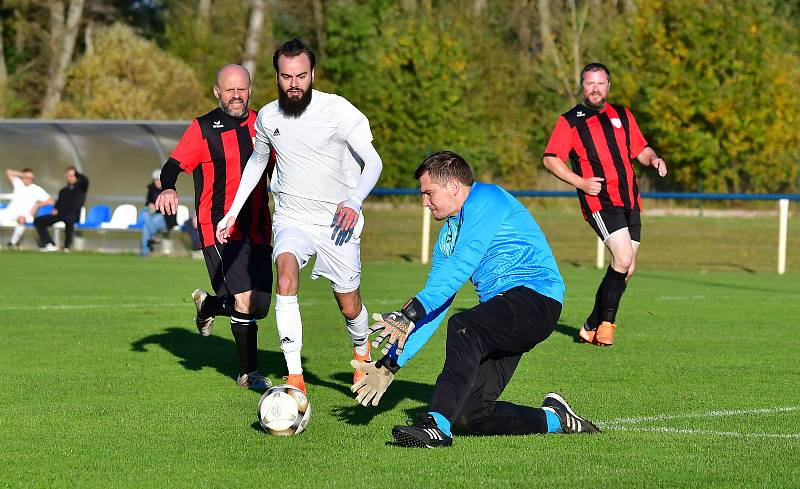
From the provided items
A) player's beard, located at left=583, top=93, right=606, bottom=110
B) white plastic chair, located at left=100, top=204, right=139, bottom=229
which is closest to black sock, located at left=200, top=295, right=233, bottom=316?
player's beard, located at left=583, top=93, right=606, bottom=110

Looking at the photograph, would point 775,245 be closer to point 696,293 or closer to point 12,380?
point 696,293

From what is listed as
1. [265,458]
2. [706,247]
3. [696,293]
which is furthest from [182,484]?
[706,247]

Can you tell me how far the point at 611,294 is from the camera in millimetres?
11273

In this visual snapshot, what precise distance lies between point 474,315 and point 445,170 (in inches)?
27.8

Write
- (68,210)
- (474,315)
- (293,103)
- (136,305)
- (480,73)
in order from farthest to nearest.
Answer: (480,73) → (68,210) → (136,305) → (293,103) → (474,315)

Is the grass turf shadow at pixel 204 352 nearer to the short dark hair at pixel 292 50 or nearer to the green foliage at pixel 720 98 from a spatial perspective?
the short dark hair at pixel 292 50

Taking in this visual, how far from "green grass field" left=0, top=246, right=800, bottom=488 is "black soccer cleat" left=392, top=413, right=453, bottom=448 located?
58mm

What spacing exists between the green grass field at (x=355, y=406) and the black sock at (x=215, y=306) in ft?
1.32

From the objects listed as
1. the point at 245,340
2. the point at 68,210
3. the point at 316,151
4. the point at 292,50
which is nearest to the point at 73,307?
the point at 245,340

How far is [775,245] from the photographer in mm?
29688

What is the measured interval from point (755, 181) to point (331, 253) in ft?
113

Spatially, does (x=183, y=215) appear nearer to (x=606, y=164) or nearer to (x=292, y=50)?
(x=606, y=164)

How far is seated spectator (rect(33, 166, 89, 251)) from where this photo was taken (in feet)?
84.6

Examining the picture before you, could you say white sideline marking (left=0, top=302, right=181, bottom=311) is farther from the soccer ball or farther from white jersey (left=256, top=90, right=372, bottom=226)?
the soccer ball
